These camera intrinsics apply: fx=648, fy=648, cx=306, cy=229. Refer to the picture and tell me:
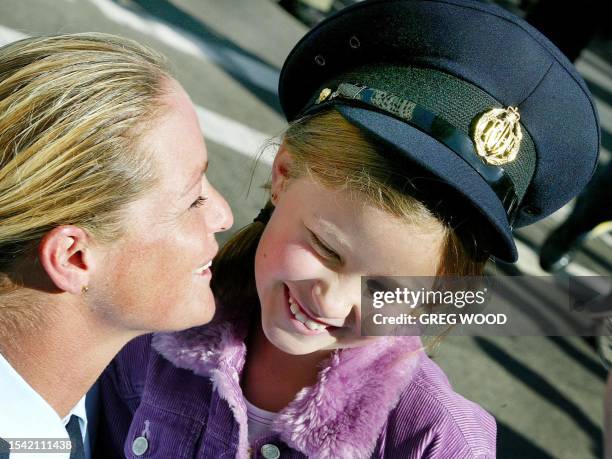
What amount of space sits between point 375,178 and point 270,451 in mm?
787

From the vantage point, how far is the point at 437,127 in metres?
1.48

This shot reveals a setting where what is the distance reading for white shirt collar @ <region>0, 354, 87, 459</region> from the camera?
160 centimetres

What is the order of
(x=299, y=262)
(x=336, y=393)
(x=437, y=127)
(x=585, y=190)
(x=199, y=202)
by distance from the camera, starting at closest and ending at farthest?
(x=437, y=127), (x=299, y=262), (x=336, y=393), (x=199, y=202), (x=585, y=190)

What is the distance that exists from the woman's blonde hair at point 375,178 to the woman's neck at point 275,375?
48 cm

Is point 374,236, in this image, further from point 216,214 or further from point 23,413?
point 23,413

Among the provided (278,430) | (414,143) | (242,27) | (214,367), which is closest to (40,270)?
Result: (214,367)

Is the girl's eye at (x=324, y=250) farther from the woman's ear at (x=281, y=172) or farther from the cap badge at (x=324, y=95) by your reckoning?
the cap badge at (x=324, y=95)

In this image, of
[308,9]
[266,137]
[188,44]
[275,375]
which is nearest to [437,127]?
[275,375]

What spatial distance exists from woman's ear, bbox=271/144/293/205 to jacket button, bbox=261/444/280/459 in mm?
661

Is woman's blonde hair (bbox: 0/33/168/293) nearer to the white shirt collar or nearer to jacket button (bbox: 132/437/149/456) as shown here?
the white shirt collar

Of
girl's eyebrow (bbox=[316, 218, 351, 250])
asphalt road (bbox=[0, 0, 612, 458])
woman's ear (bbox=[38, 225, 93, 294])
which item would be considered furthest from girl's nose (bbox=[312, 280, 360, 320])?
asphalt road (bbox=[0, 0, 612, 458])

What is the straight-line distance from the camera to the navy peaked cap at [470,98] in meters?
1.49

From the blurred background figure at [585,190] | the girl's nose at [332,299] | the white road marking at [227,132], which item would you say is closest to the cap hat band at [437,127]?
the girl's nose at [332,299]

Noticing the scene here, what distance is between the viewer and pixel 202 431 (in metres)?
1.83
